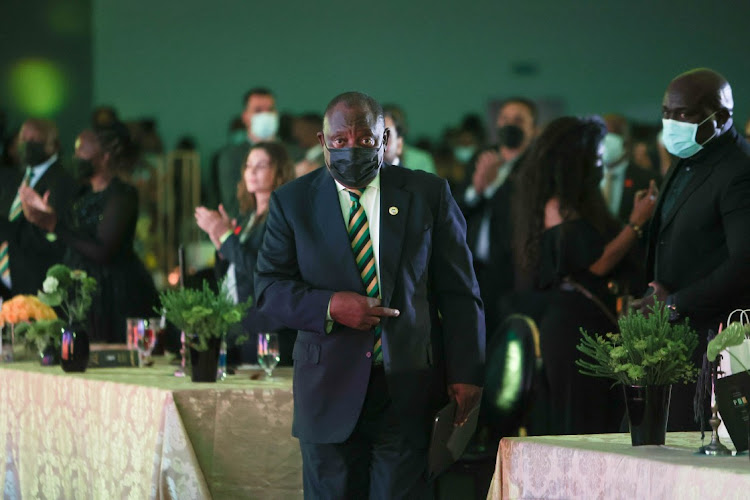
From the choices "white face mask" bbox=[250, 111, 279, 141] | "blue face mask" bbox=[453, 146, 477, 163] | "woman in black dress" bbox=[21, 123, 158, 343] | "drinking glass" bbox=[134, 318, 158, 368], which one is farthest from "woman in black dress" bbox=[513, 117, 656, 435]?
"blue face mask" bbox=[453, 146, 477, 163]

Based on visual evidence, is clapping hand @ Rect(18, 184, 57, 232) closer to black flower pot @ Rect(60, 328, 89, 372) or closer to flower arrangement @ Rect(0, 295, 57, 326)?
flower arrangement @ Rect(0, 295, 57, 326)

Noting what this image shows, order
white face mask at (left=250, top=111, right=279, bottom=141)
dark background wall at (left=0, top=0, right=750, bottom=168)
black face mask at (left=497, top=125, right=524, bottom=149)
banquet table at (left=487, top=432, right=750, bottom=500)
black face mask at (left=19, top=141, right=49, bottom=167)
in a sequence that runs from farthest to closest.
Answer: dark background wall at (left=0, top=0, right=750, bottom=168) → white face mask at (left=250, top=111, right=279, bottom=141) → black face mask at (left=497, top=125, right=524, bottom=149) → black face mask at (left=19, top=141, right=49, bottom=167) → banquet table at (left=487, top=432, right=750, bottom=500)

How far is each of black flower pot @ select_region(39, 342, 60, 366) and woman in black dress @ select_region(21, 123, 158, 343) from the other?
91 cm

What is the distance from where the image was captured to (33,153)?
22.7 feet

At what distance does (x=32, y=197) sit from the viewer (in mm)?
6375

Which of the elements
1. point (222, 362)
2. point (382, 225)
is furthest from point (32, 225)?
point (382, 225)

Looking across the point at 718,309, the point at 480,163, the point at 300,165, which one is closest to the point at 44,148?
the point at 300,165

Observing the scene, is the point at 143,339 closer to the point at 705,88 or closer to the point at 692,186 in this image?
the point at 692,186

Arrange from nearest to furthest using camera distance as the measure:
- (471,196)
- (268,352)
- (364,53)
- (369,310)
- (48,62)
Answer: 1. (369,310)
2. (268,352)
3. (471,196)
4. (48,62)
5. (364,53)

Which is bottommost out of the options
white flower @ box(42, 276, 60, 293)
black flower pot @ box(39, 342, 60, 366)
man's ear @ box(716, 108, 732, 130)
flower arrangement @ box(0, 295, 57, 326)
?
black flower pot @ box(39, 342, 60, 366)

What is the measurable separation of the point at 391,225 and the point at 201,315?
3.44 ft

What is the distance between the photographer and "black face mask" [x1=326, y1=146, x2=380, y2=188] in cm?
331

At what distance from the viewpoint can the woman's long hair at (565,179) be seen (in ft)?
17.3

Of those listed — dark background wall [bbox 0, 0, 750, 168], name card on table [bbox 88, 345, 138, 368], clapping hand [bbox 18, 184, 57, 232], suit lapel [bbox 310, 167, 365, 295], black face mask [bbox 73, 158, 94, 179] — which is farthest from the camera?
dark background wall [bbox 0, 0, 750, 168]
